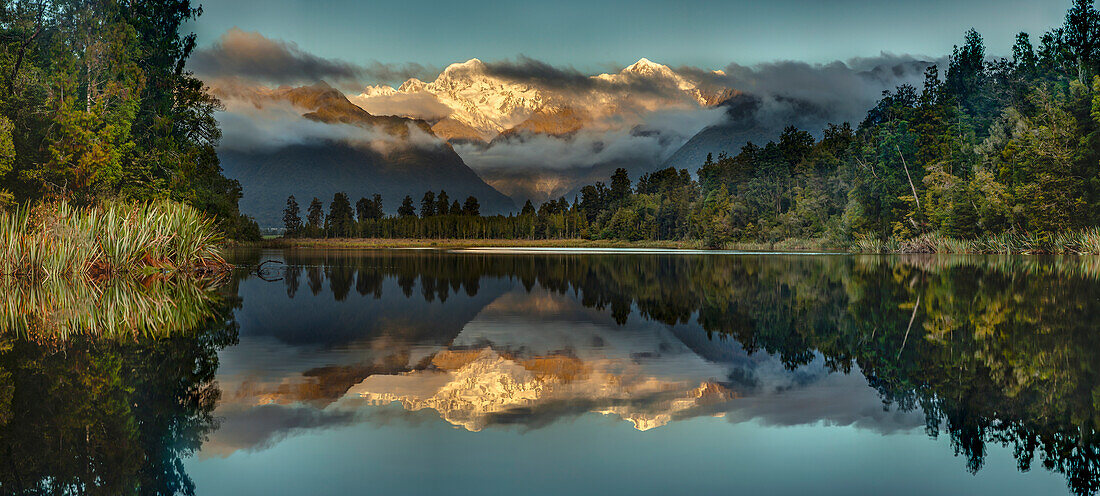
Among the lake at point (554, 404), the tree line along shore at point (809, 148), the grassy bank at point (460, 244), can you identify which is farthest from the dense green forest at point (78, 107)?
the grassy bank at point (460, 244)

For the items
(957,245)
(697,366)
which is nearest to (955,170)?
(957,245)

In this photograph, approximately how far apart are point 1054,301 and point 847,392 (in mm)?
15249

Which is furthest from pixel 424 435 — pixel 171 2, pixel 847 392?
pixel 171 2

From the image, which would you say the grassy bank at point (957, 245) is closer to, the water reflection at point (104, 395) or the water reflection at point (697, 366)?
the water reflection at point (697, 366)

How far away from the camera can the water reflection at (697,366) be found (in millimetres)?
7781

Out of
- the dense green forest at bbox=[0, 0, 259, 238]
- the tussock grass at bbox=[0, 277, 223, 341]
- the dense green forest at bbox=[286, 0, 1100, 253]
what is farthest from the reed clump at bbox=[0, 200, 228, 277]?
the dense green forest at bbox=[286, 0, 1100, 253]

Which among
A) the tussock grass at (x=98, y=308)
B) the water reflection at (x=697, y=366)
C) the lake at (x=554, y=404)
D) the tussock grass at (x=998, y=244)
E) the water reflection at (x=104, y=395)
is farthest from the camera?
the tussock grass at (x=998, y=244)

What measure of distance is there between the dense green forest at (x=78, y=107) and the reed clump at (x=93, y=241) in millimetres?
1961

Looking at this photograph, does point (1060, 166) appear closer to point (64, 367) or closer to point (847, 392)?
point (847, 392)

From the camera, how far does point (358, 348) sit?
43.6 feet

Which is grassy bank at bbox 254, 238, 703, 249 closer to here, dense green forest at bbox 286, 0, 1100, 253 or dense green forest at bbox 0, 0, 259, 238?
dense green forest at bbox 286, 0, 1100, 253

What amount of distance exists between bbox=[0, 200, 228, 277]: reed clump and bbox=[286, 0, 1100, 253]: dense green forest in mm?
63355

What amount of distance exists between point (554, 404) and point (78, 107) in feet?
119

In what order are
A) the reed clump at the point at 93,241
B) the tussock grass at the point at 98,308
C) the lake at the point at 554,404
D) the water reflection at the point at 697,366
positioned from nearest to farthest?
the lake at the point at 554,404
the water reflection at the point at 697,366
the tussock grass at the point at 98,308
the reed clump at the point at 93,241
